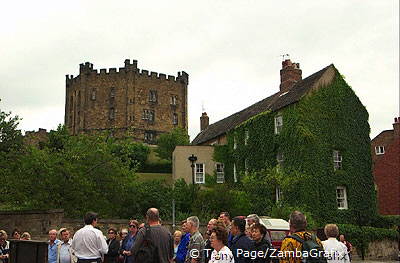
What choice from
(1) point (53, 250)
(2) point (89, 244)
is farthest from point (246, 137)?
(2) point (89, 244)

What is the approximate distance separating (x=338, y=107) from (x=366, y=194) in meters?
6.47

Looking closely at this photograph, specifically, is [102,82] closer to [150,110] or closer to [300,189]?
[150,110]

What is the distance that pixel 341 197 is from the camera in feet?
112

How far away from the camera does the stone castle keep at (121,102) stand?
7775cm

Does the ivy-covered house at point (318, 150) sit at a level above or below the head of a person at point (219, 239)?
above

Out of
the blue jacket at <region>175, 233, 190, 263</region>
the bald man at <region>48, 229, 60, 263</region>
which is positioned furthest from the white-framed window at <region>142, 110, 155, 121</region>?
the blue jacket at <region>175, 233, 190, 263</region>

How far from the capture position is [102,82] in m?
78.3

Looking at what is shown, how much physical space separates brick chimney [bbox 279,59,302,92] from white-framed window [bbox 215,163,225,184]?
27.6 ft

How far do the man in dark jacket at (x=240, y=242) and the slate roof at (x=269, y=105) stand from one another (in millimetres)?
26260

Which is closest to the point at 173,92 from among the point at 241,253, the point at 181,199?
the point at 181,199

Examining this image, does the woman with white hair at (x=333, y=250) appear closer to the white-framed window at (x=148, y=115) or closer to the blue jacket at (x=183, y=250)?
the blue jacket at (x=183, y=250)

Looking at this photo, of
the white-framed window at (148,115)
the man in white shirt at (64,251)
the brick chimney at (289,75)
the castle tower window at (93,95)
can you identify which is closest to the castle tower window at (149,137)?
the white-framed window at (148,115)

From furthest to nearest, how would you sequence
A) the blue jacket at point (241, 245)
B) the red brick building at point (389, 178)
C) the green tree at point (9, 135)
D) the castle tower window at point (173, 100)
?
the castle tower window at point (173, 100) < the red brick building at point (389, 178) < the green tree at point (9, 135) < the blue jacket at point (241, 245)

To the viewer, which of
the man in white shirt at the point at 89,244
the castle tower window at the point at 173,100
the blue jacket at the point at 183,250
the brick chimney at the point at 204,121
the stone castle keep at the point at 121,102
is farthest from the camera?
the castle tower window at the point at 173,100
